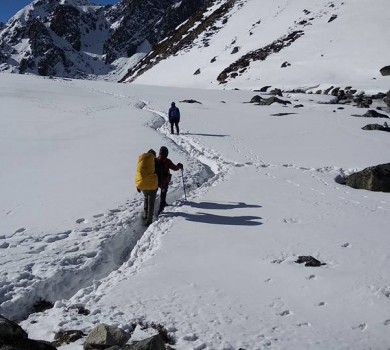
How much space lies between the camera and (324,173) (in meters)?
15.8

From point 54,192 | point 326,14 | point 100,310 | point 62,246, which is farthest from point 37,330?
point 326,14

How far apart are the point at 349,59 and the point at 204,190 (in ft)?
163

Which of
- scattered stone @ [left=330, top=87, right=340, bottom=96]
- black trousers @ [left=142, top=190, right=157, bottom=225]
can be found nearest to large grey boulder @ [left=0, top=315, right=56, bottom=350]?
black trousers @ [left=142, top=190, right=157, bottom=225]

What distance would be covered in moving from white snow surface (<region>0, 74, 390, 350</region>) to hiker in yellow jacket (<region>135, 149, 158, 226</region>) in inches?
23.0

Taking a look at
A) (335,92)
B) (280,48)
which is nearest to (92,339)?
(335,92)

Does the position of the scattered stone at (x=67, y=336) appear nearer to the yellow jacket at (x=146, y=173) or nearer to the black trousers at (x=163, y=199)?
the yellow jacket at (x=146, y=173)

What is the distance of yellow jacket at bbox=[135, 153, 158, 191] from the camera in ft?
36.6

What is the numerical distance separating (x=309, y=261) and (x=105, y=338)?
4137 mm

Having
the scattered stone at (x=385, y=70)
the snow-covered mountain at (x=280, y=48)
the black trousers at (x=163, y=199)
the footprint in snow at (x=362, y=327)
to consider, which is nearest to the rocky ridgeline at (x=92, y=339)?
the footprint in snow at (x=362, y=327)

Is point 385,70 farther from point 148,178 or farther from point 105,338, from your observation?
point 105,338

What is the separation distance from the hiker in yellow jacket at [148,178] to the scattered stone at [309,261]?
13.9 feet

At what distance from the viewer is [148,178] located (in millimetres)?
11297

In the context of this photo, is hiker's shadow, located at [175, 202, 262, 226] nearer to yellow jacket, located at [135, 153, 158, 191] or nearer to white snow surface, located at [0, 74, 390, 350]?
white snow surface, located at [0, 74, 390, 350]

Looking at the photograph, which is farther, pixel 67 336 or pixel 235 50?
pixel 235 50
